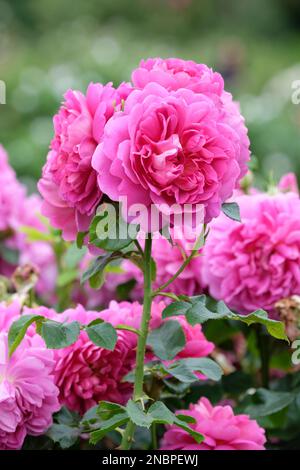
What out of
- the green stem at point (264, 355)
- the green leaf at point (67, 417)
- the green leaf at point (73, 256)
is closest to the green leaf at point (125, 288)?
the green leaf at point (73, 256)

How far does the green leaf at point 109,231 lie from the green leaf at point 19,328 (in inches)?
3.9

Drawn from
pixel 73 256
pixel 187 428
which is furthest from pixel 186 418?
pixel 73 256

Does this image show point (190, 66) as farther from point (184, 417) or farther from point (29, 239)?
point (29, 239)

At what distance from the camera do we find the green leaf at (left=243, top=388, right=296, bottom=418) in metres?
1.14

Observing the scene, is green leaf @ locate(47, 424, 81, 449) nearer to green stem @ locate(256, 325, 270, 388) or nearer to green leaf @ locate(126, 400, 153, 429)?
green leaf @ locate(126, 400, 153, 429)

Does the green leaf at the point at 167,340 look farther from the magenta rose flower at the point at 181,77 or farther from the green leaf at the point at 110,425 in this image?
the magenta rose flower at the point at 181,77

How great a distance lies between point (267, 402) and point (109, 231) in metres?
0.39

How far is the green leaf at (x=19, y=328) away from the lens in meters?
0.92

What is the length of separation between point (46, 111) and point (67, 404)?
194 inches

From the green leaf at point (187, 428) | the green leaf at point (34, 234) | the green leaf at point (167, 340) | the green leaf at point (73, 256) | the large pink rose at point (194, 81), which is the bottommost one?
the green leaf at point (187, 428)

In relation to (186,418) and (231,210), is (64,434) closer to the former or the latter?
(186,418)

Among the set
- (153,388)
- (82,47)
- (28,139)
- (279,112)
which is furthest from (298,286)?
(82,47)

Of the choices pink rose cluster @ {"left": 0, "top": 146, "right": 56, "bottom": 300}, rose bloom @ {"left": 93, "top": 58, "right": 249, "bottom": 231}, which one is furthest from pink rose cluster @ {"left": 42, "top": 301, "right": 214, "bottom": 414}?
pink rose cluster @ {"left": 0, "top": 146, "right": 56, "bottom": 300}

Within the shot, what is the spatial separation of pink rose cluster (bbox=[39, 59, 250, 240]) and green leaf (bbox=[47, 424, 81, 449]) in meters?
0.26
